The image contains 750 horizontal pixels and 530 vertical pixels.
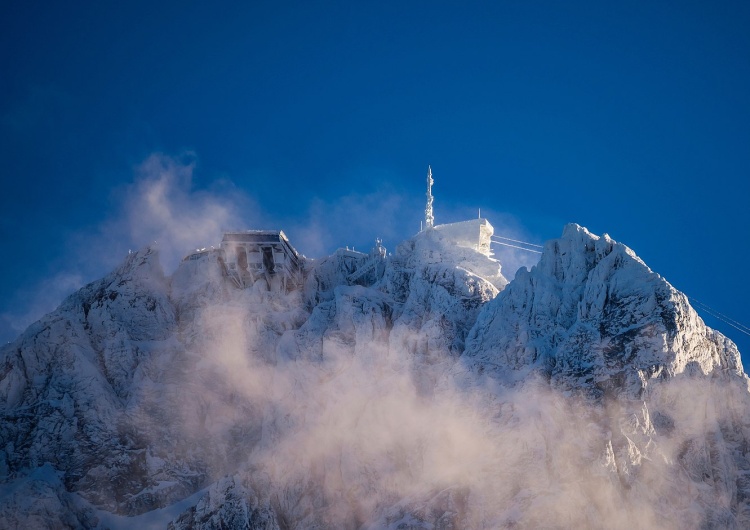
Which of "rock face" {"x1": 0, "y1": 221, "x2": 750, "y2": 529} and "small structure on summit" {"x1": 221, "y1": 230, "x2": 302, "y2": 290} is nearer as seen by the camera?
"rock face" {"x1": 0, "y1": 221, "x2": 750, "y2": 529}

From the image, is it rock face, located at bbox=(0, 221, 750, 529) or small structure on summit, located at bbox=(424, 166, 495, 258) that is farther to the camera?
small structure on summit, located at bbox=(424, 166, 495, 258)

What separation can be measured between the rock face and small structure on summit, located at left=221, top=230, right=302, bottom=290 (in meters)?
2.62

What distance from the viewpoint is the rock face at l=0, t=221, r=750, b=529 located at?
7025 cm

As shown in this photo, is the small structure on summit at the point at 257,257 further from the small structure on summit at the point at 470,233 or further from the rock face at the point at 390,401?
the small structure on summit at the point at 470,233

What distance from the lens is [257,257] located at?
111 metres

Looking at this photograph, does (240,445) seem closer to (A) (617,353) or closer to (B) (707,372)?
(A) (617,353)

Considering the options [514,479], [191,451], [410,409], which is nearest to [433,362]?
[410,409]

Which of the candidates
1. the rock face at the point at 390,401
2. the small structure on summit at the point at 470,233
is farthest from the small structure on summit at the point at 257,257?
the small structure on summit at the point at 470,233

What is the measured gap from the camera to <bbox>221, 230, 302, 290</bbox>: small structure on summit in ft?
363

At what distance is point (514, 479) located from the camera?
71750mm

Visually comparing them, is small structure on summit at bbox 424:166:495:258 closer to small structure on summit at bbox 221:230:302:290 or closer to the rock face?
the rock face

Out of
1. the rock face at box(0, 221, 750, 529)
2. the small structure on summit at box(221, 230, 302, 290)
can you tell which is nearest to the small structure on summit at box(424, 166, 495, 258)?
→ the rock face at box(0, 221, 750, 529)

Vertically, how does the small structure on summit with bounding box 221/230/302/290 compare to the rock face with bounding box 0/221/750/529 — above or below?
above

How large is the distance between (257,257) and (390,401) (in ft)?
121
